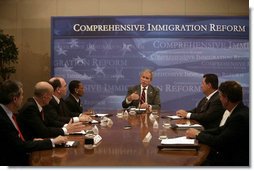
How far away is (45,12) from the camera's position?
7621mm

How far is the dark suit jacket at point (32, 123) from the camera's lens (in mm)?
3133

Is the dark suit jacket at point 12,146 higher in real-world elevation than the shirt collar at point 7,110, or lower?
lower

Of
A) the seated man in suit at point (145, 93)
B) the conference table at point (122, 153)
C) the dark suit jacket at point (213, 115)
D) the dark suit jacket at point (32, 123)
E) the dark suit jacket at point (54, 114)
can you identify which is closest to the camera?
the conference table at point (122, 153)

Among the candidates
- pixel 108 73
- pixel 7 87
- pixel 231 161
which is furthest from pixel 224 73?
pixel 7 87

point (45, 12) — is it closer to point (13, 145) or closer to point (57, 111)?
point (57, 111)

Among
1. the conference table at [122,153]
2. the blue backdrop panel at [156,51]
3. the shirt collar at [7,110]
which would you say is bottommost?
the conference table at [122,153]

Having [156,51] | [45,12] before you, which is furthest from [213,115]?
[45,12]

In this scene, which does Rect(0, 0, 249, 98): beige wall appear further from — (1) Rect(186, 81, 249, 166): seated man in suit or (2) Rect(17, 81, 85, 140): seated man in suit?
(1) Rect(186, 81, 249, 166): seated man in suit

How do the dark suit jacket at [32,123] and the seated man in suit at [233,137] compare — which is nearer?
the seated man in suit at [233,137]

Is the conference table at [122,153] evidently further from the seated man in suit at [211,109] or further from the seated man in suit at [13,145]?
the seated man in suit at [211,109]

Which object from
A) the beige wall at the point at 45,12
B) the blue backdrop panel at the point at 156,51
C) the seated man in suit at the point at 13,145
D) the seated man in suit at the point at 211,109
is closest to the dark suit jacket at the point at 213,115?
the seated man in suit at the point at 211,109

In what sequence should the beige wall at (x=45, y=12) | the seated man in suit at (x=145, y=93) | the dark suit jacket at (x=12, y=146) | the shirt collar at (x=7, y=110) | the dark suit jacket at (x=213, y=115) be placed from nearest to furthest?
the dark suit jacket at (x=12, y=146), the shirt collar at (x=7, y=110), the dark suit jacket at (x=213, y=115), the seated man in suit at (x=145, y=93), the beige wall at (x=45, y=12)

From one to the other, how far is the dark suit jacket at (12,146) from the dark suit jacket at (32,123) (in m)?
0.55

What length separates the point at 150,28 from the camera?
22.3 feet
